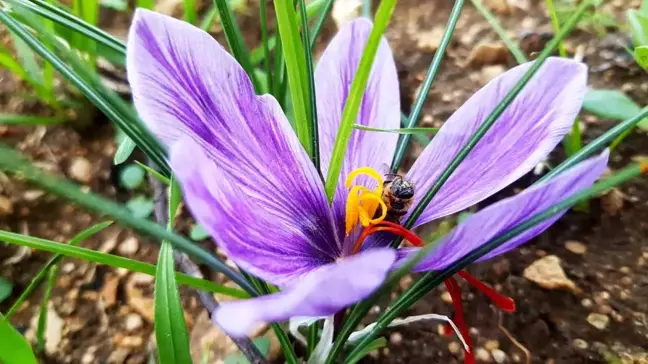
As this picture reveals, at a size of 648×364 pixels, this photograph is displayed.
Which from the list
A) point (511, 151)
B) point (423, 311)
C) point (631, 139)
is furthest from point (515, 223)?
point (631, 139)

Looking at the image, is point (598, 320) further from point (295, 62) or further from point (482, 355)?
point (295, 62)

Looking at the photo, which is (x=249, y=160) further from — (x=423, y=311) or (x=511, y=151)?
(x=423, y=311)

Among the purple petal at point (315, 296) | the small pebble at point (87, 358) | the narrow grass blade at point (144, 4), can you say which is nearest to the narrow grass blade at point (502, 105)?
the purple petal at point (315, 296)

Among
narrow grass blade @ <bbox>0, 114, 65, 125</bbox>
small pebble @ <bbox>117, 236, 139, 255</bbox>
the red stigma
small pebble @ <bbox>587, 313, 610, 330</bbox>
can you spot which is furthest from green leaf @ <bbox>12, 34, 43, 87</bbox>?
small pebble @ <bbox>587, 313, 610, 330</bbox>

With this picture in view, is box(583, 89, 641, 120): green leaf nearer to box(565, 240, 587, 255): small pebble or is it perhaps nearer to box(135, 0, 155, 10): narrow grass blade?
box(565, 240, 587, 255): small pebble

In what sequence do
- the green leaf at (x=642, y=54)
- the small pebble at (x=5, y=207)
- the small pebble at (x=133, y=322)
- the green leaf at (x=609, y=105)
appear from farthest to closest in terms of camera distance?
the small pebble at (x=5, y=207) → the small pebble at (x=133, y=322) → the green leaf at (x=609, y=105) → the green leaf at (x=642, y=54)

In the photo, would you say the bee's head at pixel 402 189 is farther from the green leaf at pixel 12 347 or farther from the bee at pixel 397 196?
the green leaf at pixel 12 347
